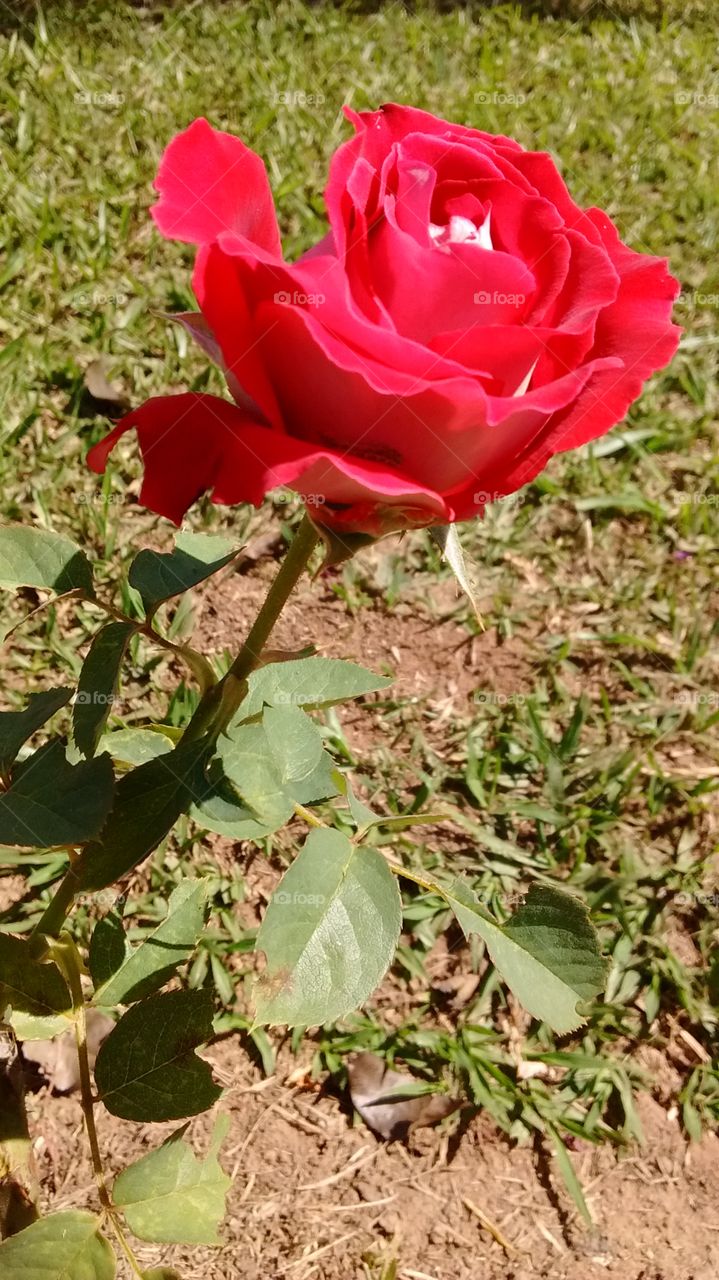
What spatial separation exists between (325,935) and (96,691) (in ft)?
0.88

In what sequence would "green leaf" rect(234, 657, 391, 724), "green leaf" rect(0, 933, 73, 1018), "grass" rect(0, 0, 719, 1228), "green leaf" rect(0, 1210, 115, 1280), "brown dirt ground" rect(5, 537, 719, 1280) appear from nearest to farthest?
"green leaf" rect(0, 1210, 115, 1280) → "green leaf" rect(0, 933, 73, 1018) → "green leaf" rect(234, 657, 391, 724) → "brown dirt ground" rect(5, 537, 719, 1280) → "grass" rect(0, 0, 719, 1228)

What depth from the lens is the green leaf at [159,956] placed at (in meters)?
1.06

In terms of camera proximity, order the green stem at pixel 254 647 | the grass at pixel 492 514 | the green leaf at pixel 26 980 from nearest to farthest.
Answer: the green stem at pixel 254 647 < the green leaf at pixel 26 980 < the grass at pixel 492 514

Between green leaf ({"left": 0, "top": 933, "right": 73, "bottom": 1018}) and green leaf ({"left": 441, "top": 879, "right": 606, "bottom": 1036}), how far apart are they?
1.23ft

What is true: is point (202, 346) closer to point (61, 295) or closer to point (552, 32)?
point (61, 295)

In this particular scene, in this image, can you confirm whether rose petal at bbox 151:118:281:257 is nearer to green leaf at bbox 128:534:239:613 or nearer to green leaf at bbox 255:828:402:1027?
green leaf at bbox 128:534:239:613

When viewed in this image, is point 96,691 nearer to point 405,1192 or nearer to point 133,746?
point 133,746

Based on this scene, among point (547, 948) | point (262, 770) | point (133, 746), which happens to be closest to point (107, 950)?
point (133, 746)

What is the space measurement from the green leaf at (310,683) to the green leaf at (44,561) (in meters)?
0.23

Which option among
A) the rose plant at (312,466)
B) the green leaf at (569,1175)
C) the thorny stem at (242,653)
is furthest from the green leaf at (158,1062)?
the green leaf at (569,1175)

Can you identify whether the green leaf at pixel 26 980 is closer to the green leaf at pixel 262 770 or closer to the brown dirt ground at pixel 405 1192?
the green leaf at pixel 262 770

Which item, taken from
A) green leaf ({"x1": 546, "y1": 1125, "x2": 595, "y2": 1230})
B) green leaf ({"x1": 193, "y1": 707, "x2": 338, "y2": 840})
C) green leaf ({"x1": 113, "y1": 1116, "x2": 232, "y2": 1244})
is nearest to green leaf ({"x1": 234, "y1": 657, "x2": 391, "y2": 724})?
green leaf ({"x1": 193, "y1": 707, "x2": 338, "y2": 840})

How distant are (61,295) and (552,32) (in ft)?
7.03

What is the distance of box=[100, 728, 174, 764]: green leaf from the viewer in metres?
1.13
